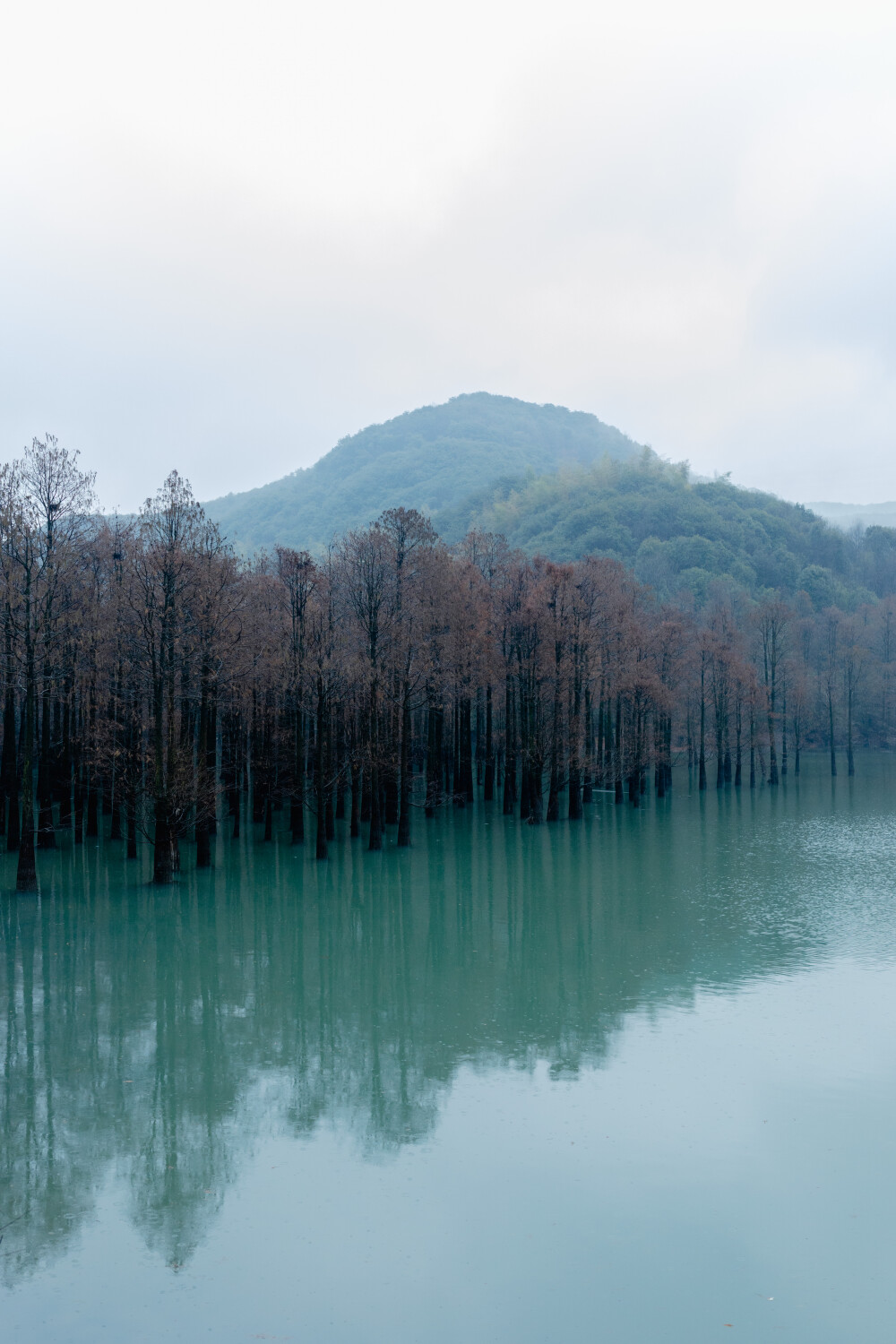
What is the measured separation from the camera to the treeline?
89.0ft

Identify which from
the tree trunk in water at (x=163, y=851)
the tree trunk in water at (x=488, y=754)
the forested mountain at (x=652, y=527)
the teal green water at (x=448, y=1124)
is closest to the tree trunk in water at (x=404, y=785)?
the tree trunk in water at (x=488, y=754)

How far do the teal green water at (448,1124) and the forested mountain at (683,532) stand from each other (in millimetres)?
78597

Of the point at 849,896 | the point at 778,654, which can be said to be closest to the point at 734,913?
the point at 849,896

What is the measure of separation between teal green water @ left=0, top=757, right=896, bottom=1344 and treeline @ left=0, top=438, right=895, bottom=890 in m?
7.74

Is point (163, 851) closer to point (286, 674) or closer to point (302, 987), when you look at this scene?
point (286, 674)

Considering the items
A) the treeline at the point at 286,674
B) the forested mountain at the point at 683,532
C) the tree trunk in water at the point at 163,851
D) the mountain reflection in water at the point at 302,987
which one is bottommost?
the mountain reflection in water at the point at 302,987

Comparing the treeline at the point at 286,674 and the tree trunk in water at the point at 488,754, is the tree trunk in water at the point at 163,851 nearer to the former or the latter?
the treeline at the point at 286,674

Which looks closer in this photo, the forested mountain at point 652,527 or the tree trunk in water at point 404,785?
the tree trunk in water at point 404,785

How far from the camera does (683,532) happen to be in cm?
11581

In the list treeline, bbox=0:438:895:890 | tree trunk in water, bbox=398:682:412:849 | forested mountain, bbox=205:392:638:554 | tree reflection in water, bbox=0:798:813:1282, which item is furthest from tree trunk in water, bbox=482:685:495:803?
forested mountain, bbox=205:392:638:554

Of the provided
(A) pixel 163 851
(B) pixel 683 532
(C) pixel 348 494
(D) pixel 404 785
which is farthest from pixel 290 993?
(C) pixel 348 494

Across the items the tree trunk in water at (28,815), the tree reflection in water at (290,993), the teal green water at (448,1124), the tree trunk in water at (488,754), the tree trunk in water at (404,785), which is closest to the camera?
the teal green water at (448,1124)

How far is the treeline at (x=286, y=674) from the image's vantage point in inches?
1069

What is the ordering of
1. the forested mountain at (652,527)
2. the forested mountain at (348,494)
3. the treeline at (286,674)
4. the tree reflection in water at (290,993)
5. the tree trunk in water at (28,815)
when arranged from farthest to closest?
the forested mountain at (348,494)
the forested mountain at (652,527)
the treeline at (286,674)
the tree trunk in water at (28,815)
the tree reflection in water at (290,993)
